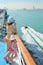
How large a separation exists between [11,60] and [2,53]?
1.12m

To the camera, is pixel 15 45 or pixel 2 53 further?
pixel 2 53

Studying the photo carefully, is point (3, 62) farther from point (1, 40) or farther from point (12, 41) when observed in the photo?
point (1, 40)

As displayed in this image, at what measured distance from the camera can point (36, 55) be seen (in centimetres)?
423

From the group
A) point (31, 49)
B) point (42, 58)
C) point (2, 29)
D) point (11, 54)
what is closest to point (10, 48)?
point (11, 54)

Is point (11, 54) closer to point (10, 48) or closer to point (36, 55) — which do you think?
point (10, 48)

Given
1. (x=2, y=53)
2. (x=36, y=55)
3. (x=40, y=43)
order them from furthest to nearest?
(x=40, y=43), (x=2, y=53), (x=36, y=55)

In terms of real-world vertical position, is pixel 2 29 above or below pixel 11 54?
below

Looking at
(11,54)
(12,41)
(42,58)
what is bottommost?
(42,58)

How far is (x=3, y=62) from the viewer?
395cm

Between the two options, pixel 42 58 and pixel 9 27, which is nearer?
pixel 9 27

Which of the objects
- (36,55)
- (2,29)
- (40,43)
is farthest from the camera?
(2,29)

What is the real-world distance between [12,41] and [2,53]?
1205 millimetres

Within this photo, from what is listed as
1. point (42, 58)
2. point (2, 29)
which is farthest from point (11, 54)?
point (2, 29)

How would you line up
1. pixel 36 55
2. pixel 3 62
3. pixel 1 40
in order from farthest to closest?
pixel 1 40 → pixel 36 55 → pixel 3 62
